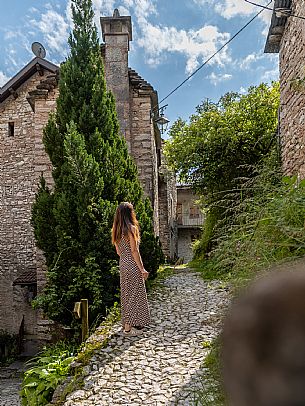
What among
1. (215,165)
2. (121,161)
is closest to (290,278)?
(121,161)

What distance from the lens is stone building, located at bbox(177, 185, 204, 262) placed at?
72.2 ft

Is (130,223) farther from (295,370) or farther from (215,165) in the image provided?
(215,165)

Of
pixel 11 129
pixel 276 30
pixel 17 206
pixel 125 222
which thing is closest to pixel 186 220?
pixel 17 206

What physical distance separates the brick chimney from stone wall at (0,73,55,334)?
12.3 ft

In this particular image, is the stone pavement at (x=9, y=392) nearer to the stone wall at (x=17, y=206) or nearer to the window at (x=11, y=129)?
the stone wall at (x=17, y=206)

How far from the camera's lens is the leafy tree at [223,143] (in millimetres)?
10211

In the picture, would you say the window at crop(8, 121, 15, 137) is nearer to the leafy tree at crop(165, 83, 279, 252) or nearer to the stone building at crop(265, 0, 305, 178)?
the leafy tree at crop(165, 83, 279, 252)

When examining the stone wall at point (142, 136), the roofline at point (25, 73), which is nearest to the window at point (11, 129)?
the roofline at point (25, 73)

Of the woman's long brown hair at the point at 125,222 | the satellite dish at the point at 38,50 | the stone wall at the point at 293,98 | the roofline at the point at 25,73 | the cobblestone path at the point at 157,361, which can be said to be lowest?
the cobblestone path at the point at 157,361

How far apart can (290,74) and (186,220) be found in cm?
1619

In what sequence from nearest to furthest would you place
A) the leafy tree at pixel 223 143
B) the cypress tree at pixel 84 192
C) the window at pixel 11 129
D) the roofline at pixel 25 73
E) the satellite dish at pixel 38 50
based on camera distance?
the cypress tree at pixel 84 192 → the leafy tree at pixel 223 143 → the roofline at pixel 25 73 → the satellite dish at pixel 38 50 → the window at pixel 11 129

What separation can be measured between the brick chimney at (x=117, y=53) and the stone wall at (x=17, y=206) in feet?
12.3

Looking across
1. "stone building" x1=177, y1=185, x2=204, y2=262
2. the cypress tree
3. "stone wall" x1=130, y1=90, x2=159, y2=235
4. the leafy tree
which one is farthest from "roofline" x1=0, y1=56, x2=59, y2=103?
"stone building" x1=177, y1=185, x2=204, y2=262

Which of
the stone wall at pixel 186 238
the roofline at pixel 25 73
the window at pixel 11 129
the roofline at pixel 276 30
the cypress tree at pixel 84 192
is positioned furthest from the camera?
the stone wall at pixel 186 238
